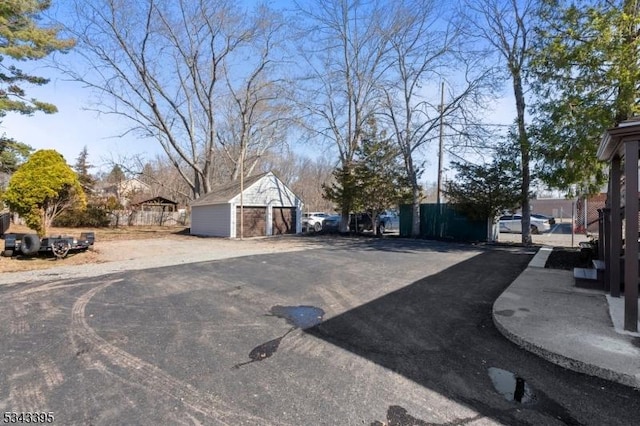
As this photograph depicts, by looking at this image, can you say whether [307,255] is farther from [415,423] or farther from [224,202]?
[224,202]

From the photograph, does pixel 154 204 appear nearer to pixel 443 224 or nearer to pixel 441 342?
pixel 443 224

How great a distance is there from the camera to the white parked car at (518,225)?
879 inches

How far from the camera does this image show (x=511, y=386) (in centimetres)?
296

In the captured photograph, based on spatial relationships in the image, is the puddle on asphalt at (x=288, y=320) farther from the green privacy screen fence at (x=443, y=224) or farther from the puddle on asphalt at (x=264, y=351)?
the green privacy screen fence at (x=443, y=224)

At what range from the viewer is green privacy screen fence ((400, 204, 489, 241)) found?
17.3 metres

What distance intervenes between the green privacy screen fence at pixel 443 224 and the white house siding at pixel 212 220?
10234 millimetres

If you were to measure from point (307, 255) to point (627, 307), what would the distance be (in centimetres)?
832

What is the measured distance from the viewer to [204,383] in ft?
9.61

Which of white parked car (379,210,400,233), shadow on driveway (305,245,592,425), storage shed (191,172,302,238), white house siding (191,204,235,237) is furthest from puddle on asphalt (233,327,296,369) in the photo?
white parked car (379,210,400,233)

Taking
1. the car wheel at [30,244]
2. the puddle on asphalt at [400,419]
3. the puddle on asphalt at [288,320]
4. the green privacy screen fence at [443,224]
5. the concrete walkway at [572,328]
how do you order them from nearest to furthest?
1. the puddle on asphalt at [400,419]
2. the concrete walkway at [572,328]
3. the puddle on asphalt at [288,320]
4. the car wheel at [30,244]
5. the green privacy screen fence at [443,224]

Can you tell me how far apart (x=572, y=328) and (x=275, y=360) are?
11.2 ft

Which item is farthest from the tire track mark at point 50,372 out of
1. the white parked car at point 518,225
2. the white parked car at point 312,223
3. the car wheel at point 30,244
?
the white parked car at point 518,225

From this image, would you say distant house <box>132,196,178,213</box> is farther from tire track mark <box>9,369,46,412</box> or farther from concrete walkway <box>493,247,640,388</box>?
concrete walkway <box>493,247,640,388</box>

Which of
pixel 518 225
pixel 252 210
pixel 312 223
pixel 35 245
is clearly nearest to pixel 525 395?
pixel 35 245
